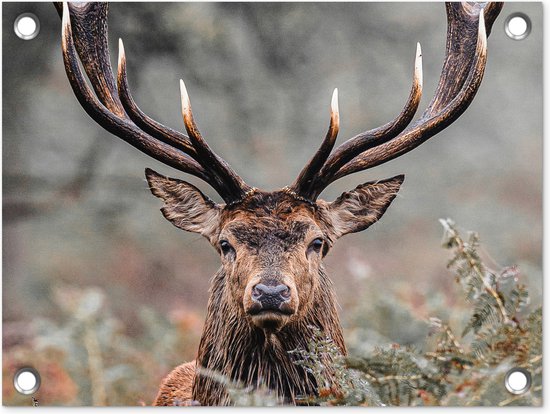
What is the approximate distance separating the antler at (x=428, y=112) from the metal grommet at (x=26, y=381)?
1.21 metres

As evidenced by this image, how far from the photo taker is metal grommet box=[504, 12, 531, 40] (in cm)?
470

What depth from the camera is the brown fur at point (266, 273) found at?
14.6 feet

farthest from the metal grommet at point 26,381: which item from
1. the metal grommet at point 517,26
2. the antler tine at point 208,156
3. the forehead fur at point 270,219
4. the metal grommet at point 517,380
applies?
the metal grommet at point 517,26

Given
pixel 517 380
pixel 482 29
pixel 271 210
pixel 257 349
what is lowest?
pixel 517 380

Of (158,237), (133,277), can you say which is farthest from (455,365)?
(158,237)

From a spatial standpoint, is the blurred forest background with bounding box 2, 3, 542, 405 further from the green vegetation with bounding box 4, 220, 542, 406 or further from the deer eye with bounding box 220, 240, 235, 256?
the deer eye with bounding box 220, 240, 235, 256

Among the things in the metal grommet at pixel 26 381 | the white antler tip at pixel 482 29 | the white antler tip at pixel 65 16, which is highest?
the white antler tip at pixel 65 16

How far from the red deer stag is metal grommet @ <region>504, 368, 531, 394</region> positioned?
2.67 feet

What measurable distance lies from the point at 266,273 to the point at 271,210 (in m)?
0.32

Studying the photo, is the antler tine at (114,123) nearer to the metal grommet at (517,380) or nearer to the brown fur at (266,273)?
the brown fur at (266,273)

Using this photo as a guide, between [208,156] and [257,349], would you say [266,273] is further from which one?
[208,156]

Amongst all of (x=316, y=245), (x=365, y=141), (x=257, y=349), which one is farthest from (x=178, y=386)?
(x=365, y=141)

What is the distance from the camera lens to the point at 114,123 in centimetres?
468

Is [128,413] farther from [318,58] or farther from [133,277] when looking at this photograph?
[318,58]
